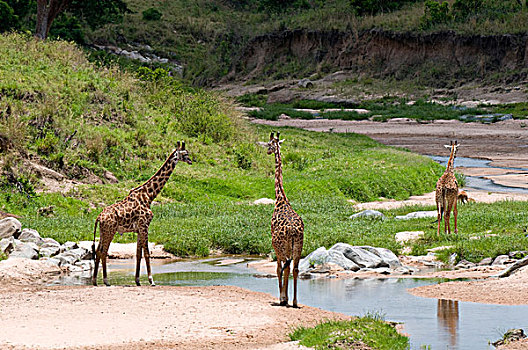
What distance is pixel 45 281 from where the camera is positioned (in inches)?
612

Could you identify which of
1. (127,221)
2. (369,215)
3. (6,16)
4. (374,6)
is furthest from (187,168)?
(374,6)

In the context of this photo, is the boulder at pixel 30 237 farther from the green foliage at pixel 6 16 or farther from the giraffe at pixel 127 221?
the green foliage at pixel 6 16

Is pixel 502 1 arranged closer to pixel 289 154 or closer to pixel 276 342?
pixel 289 154

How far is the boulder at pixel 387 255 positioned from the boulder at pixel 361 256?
3.8 inches

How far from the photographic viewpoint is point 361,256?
16844 millimetres

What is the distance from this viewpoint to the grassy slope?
1980 centimetres

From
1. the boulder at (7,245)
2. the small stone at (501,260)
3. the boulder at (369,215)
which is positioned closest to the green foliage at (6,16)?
the boulder at (369,215)

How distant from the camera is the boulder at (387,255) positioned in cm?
1673

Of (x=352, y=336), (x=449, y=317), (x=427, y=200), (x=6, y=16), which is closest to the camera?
(x=352, y=336)

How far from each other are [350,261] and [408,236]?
318 centimetres

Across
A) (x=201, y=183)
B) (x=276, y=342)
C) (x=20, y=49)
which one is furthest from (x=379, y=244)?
(x=20, y=49)

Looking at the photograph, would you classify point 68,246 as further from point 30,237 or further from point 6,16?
point 6,16

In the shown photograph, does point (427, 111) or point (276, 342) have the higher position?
point (427, 111)

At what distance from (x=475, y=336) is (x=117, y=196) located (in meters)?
15.8
